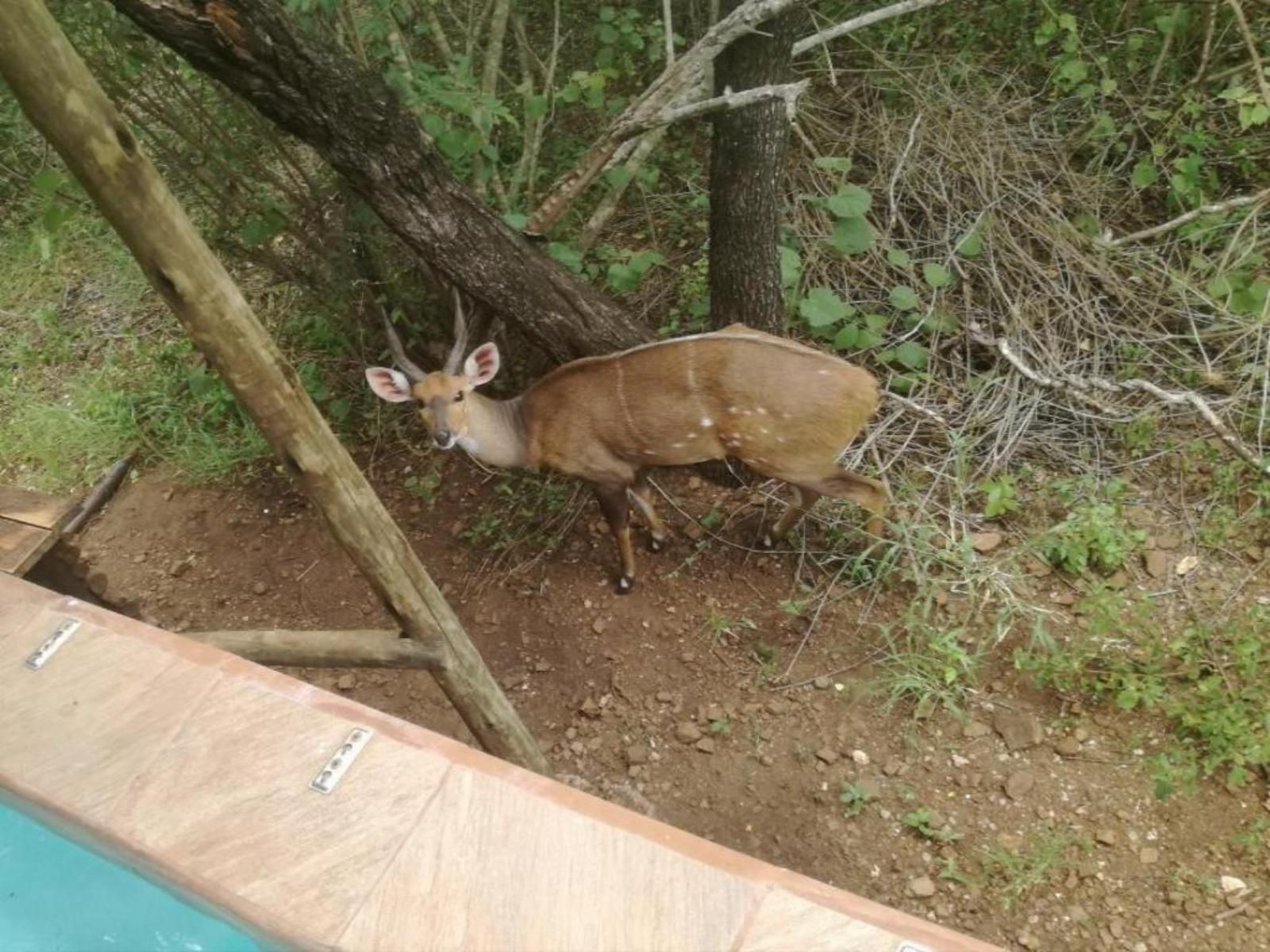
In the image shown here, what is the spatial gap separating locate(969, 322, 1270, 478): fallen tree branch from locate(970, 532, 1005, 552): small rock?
69 centimetres

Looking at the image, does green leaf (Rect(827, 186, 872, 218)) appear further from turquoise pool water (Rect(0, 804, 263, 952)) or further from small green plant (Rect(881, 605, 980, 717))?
turquoise pool water (Rect(0, 804, 263, 952))

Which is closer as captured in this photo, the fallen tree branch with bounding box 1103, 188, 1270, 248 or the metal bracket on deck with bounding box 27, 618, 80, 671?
the metal bracket on deck with bounding box 27, 618, 80, 671

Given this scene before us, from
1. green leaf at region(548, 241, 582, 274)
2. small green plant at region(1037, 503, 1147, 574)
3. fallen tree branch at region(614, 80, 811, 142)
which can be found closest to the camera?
fallen tree branch at region(614, 80, 811, 142)

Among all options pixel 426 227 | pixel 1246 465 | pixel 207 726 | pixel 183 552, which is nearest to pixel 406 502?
pixel 183 552

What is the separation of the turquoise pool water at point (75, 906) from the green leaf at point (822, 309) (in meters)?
2.81

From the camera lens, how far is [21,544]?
2.74 metres

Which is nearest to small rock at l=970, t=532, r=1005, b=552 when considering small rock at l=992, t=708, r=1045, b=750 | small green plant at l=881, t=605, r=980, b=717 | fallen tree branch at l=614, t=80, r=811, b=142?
small green plant at l=881, t=605, r=980, b=717

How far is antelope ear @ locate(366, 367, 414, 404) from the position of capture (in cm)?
350

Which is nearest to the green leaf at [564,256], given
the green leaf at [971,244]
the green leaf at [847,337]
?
the green leaf at [847,337]

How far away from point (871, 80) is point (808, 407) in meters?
2.22

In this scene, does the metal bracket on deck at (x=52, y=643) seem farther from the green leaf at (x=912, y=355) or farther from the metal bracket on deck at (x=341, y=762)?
the green leaf at (x=912, y=355)

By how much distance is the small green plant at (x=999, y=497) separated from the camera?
11.4 feet

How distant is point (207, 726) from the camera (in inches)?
76.7

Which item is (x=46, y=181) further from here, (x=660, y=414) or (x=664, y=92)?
(x=660, y=414)
